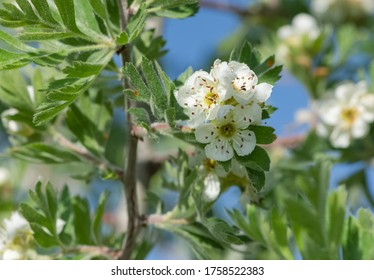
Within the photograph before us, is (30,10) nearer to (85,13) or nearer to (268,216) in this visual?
(85,13)

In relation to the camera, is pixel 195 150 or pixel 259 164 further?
pixel 195 150

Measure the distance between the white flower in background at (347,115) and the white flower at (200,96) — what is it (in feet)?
2.69

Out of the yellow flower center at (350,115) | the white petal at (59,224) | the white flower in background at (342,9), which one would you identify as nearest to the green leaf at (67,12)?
the white petal at (59,224)

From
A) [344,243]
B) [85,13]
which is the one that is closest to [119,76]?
[85,13]

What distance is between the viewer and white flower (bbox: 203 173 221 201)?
102 centimetres

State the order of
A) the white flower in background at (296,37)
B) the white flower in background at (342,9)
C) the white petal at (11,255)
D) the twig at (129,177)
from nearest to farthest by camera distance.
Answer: the twig at (129,177) → the white petal at (11,255) → the white flower in background at (296,37) → the white flower in background at (342,9)

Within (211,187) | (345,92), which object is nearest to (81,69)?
(211,187)

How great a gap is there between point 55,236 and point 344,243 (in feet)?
1.52

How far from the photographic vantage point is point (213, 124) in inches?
35.7

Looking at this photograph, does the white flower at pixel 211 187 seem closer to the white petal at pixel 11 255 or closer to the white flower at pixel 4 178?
the white petal at pixel 11 255

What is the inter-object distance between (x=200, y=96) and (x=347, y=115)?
903mm

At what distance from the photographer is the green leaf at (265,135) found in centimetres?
87

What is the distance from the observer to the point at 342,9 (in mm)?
2291

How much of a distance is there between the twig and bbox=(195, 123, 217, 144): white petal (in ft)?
0.44
